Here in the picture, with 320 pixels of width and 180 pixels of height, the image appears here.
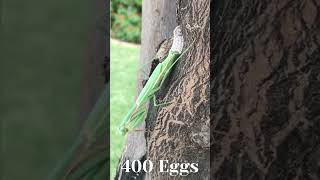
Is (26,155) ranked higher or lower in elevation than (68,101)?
lower

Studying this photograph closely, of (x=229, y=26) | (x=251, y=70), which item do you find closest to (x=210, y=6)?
(x=229, y=26)

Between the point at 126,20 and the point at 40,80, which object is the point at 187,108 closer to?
the point at 126,20

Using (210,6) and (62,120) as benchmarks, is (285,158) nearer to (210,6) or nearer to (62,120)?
(210,6)

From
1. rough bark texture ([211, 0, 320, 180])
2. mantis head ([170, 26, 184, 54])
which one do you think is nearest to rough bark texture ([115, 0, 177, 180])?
mantis head ([170, 26, 184, 54])

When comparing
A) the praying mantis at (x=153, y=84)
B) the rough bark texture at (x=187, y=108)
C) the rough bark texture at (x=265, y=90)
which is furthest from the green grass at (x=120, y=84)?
the rough bark texture at (x=265, y=90)

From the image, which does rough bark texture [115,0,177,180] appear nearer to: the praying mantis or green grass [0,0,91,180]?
the praying mantis

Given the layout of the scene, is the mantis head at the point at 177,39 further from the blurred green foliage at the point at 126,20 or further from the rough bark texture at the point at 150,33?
the blurred green foliage at the point at 126,20

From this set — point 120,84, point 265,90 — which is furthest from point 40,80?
point 265,90
